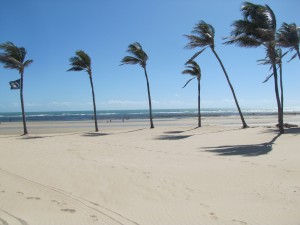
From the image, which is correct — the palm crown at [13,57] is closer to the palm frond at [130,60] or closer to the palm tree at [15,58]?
the palm tree at [15,58]

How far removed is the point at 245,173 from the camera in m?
8.23

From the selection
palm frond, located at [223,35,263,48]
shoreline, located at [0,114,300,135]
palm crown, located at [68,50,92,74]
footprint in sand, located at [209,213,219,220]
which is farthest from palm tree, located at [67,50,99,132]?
footprint in sand, located at [209,213,219,220]

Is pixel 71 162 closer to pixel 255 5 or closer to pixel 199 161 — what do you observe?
pixel 199 161

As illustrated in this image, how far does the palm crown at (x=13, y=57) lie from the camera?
2458cm

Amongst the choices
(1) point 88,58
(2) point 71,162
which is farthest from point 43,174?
(1) point 88,58

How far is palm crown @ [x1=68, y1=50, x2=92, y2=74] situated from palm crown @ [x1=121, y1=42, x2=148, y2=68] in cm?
332

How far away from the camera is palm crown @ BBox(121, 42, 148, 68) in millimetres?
29031

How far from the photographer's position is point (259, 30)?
57.2ft

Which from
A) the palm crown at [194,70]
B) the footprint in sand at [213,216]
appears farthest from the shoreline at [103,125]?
the footprint in sand at [213,216]

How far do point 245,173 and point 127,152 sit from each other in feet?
18.7

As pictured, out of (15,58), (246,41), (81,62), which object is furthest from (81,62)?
(246,41)

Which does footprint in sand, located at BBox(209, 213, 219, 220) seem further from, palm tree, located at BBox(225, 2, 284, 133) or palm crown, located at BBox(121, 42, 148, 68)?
palm crown, located at BBox(121, 42, 148, 68)

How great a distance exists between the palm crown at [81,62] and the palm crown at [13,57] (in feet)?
13.4

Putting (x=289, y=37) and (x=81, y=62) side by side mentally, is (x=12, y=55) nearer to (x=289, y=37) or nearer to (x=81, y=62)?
(x=81, y=62)
